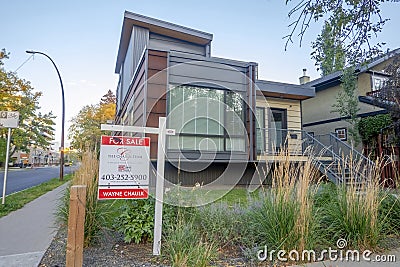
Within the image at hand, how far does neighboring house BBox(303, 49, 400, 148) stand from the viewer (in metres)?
11.8

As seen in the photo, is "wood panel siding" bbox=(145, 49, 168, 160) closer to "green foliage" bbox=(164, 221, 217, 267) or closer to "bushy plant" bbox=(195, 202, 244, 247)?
"bushy plant" bbox=(195, 202, 244, 247)

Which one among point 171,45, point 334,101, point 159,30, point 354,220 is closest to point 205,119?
point 354,220

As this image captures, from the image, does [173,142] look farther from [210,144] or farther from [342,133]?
[342,133]

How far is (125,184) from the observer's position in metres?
2.90

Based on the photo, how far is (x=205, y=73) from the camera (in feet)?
25.3

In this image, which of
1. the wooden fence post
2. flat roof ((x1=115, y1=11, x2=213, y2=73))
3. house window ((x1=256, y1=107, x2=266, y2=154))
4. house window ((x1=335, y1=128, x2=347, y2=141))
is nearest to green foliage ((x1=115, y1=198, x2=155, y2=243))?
the wooden fence post

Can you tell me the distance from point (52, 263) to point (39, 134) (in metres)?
39.7

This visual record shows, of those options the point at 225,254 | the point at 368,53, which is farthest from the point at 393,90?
the point at 225,254

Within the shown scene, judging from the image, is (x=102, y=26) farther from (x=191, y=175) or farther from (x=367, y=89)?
(x=367, y=89)

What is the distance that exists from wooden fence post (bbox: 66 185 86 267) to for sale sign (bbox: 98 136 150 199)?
0.44 m

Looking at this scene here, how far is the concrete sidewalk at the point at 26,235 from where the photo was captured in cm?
285

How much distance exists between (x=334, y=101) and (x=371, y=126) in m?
2.72

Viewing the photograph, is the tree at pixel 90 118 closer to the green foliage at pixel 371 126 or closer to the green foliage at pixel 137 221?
the green foliage at pixel 371 126

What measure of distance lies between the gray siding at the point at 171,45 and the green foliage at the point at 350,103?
6.61 meters
